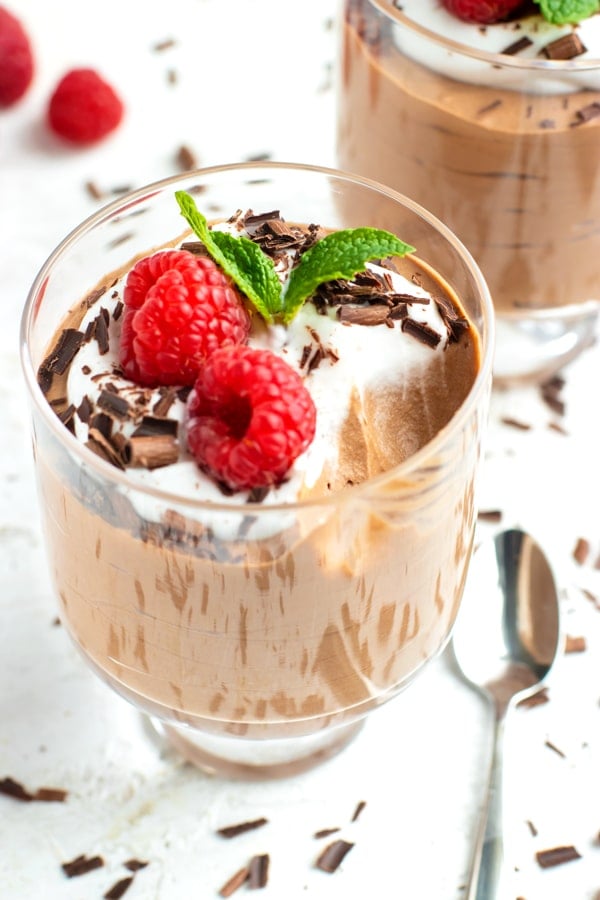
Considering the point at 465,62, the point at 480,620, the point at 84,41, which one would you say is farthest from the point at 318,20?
the point at 480,620

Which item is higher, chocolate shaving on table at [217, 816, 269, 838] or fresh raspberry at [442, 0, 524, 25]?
fresh raspberry at [442, 0, 524, 25]

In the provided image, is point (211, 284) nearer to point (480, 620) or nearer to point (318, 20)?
point (480, 620)

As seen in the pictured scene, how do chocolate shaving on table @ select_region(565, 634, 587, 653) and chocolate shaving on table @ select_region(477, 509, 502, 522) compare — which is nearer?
chocolate shaving on table @ select_region(565, 634, 587, 653)

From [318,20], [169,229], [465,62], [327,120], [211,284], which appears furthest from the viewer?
[318,20]

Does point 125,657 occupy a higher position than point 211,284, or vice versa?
point 211,284

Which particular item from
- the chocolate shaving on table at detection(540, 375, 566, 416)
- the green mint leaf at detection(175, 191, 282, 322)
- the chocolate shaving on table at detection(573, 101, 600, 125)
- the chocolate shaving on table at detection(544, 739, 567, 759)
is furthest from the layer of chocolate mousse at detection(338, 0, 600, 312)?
the chocolate shaving on table at detection(544, 739, 567, 759)

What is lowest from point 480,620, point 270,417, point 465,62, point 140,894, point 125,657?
point 140,894

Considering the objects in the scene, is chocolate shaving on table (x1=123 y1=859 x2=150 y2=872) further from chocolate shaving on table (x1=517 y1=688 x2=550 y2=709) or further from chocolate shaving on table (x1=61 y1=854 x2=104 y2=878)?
chocolate shaving on table (x1=517 y1=688 x2=550 y2=709)
